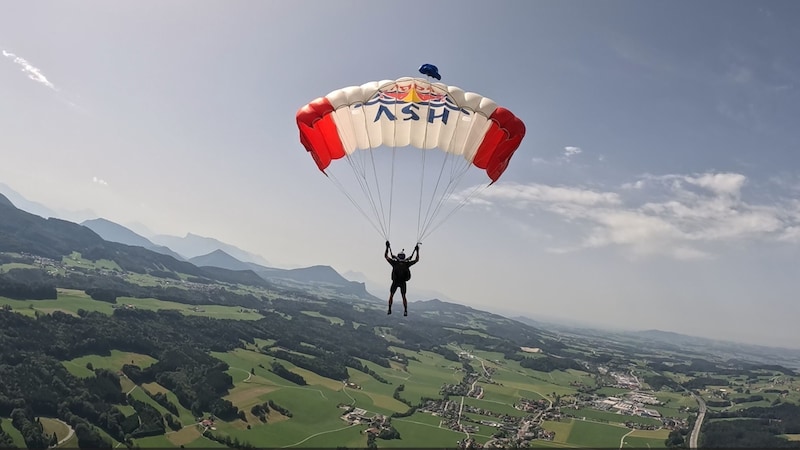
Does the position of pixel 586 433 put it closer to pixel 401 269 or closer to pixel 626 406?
pixel 626 406

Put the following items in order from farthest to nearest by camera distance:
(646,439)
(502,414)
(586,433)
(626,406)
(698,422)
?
(626,406), (698,422), (502,414), (586,433), (646,439)

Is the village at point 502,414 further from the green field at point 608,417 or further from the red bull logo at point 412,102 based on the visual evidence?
the red bull logo at point 412,102

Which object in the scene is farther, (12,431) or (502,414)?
(502,414)

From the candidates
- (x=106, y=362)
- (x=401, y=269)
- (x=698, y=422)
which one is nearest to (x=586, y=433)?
(x=698, y=422)

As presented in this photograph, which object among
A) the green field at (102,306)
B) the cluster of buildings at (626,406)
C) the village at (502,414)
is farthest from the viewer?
the green field at (102,306)

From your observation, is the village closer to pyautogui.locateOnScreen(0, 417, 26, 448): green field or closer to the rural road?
the rural road

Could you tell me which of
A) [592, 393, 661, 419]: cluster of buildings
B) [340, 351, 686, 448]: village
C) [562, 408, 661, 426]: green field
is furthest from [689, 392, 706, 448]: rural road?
[592, 393, 661, 419]: cluster of buildings

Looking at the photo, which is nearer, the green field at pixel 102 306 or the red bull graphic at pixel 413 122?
the red bull graphic at pixel 413 122

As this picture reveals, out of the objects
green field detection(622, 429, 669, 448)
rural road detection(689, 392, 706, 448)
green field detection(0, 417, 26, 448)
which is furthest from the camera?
rural road detection(689, 392, 706, 448)

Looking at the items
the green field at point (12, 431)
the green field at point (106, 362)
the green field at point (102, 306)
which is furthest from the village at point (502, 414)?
the green field at point (102, 306)
